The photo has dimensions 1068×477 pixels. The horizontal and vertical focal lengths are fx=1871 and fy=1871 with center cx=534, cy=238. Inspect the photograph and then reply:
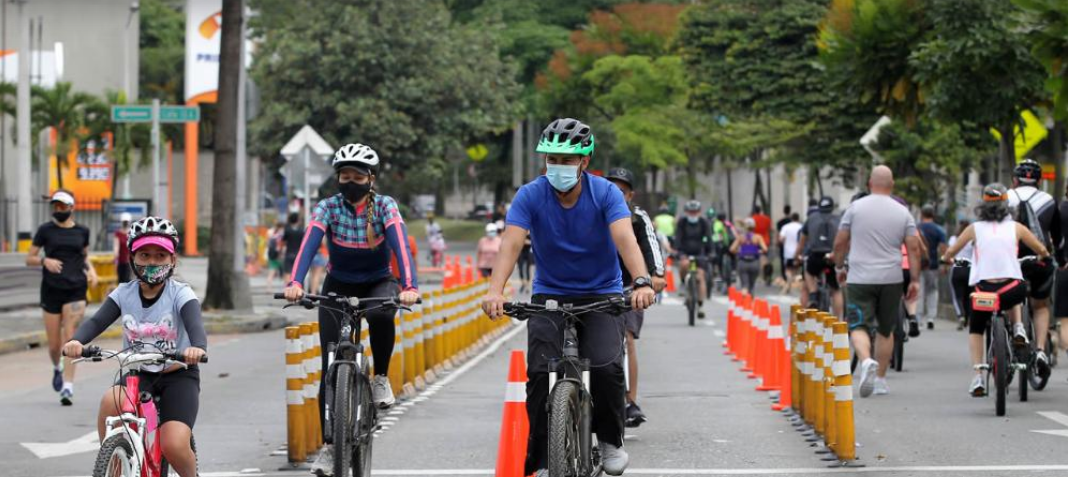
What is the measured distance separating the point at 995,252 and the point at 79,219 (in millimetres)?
35254

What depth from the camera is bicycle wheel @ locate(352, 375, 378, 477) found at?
9.14 metres

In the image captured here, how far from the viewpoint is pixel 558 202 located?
27.2 feet

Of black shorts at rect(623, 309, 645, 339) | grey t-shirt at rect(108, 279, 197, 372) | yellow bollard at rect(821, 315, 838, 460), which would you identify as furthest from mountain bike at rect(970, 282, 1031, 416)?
grey t-shirt at rect(108, 279, 197, 372)

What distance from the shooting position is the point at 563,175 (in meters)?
8.11

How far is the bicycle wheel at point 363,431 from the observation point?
914cm

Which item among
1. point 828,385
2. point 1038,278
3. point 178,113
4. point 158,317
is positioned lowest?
point 828,385

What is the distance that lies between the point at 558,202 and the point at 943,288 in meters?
20.8

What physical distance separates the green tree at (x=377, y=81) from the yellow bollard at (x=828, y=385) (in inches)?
1557

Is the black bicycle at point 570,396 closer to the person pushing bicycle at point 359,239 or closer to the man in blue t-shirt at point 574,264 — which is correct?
the man in blue t-shirt at point 574,264

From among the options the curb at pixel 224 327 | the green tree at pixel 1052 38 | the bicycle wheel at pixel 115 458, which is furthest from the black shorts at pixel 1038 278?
the curb at pixel 224 327

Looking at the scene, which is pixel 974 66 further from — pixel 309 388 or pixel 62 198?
pixel 309 388

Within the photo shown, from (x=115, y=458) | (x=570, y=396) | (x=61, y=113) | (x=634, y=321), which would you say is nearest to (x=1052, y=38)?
(x=634, y=321)

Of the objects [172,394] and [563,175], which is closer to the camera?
[172,394]

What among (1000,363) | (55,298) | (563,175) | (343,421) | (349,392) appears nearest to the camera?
(563,175)
